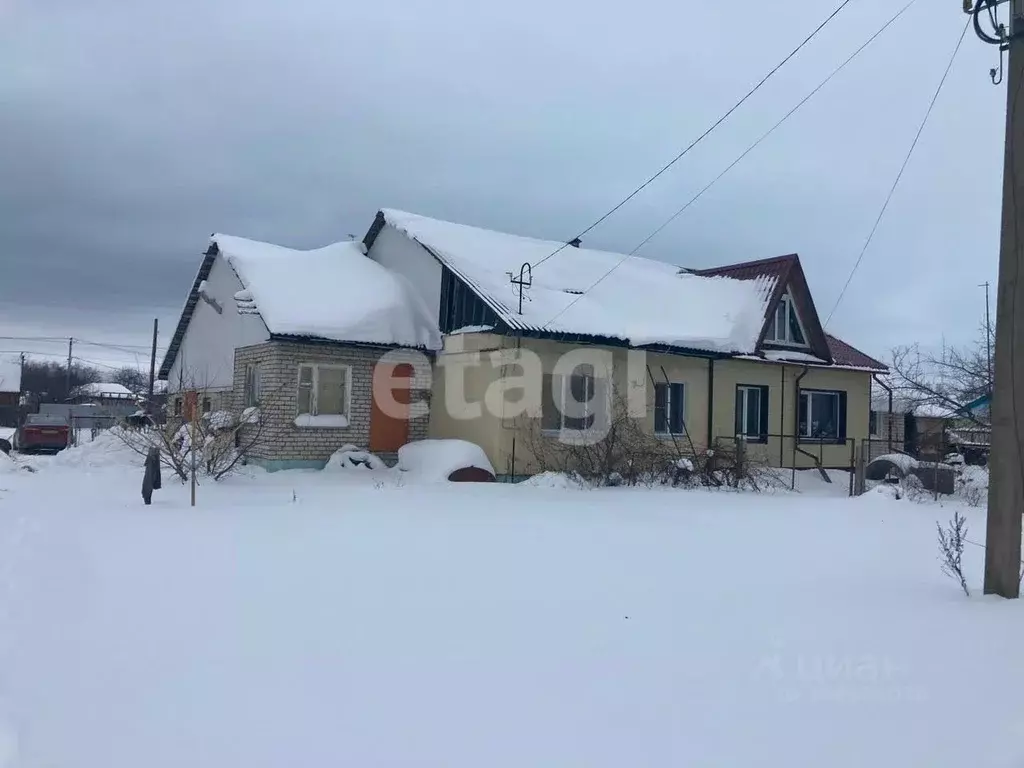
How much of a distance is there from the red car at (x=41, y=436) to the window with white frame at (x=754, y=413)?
66.6 feet

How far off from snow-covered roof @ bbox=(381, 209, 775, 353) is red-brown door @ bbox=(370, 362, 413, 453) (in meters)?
2.50

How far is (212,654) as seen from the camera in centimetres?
448

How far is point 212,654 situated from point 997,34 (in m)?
6.95

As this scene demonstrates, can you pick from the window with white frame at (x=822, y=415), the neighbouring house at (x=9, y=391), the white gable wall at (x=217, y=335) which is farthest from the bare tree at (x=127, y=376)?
the window with white frame at (x=822, y=415)

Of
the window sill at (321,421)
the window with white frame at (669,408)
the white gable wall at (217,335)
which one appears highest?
the white gable wall at (217,335)

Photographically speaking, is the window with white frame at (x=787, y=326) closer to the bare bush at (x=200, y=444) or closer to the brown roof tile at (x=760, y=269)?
the brown roof tile at (x=760, y=269)

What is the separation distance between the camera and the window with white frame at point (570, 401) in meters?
16.1

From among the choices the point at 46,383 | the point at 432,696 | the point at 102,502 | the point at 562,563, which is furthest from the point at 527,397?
the point at 46,383

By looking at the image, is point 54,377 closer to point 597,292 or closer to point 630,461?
point 597,292

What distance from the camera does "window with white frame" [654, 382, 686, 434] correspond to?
17.9 meters

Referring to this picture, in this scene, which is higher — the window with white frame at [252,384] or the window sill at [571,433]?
the window with white frame at [252,384]

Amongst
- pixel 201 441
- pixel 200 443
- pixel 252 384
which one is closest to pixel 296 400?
pixel 252 384

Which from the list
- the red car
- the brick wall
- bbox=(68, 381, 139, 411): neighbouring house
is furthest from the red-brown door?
bbox=(68, 381, 139, 411): neighbouring house

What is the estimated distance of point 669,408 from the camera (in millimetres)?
18062
